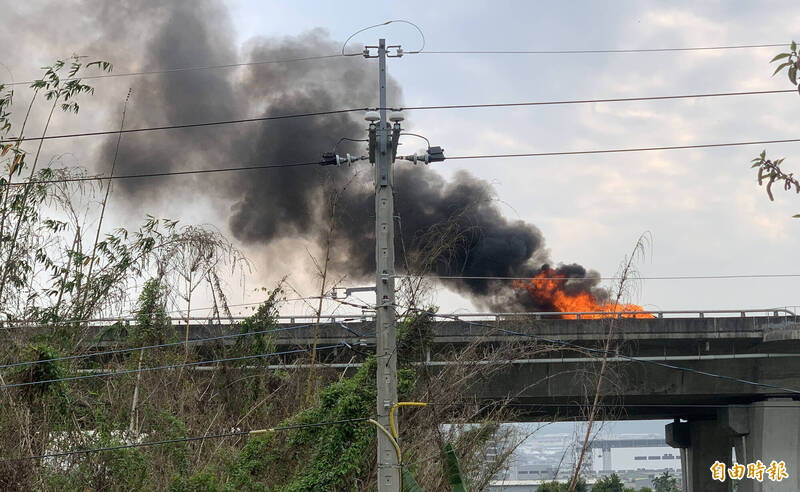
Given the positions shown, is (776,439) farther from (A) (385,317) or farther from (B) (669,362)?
(A) (385,317)

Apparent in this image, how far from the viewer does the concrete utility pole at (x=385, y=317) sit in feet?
46.6

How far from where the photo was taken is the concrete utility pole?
559 inches

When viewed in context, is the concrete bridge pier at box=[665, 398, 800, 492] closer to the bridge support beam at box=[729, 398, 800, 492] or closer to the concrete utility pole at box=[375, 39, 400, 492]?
the bridge support beam at box=[729, 398, 800, 492]

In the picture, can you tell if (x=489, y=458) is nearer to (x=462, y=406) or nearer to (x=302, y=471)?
(x=462, y=406)

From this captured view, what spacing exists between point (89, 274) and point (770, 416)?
22.0 metres

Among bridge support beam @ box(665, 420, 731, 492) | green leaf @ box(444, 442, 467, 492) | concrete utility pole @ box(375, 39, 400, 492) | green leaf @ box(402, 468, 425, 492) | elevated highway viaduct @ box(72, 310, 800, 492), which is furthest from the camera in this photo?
bridge support beam @ box(665, 420, 731, 492)

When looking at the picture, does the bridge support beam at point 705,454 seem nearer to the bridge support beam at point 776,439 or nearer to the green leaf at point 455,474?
the bridge support beam at point 776,439

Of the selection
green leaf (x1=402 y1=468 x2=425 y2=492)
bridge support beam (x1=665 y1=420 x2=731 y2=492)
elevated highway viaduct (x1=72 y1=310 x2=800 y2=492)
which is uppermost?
elevated highway viaduct (x1=72 y1=310 x2=800 y2=492)

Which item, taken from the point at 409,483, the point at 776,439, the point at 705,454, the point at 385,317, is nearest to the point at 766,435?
the point at 776,439

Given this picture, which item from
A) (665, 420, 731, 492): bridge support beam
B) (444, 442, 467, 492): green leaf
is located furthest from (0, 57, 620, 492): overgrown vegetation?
(665, 420, 731, 492): bridge support beam

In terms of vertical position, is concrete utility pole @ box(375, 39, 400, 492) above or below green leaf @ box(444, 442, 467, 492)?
above

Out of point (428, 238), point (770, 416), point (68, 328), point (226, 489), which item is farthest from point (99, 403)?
point (770, 416)

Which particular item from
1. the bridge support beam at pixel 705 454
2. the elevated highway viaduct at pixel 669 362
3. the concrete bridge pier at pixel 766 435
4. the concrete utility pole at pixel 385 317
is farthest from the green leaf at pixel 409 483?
the bridge support beam at pixel 705 454

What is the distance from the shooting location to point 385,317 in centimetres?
1455
